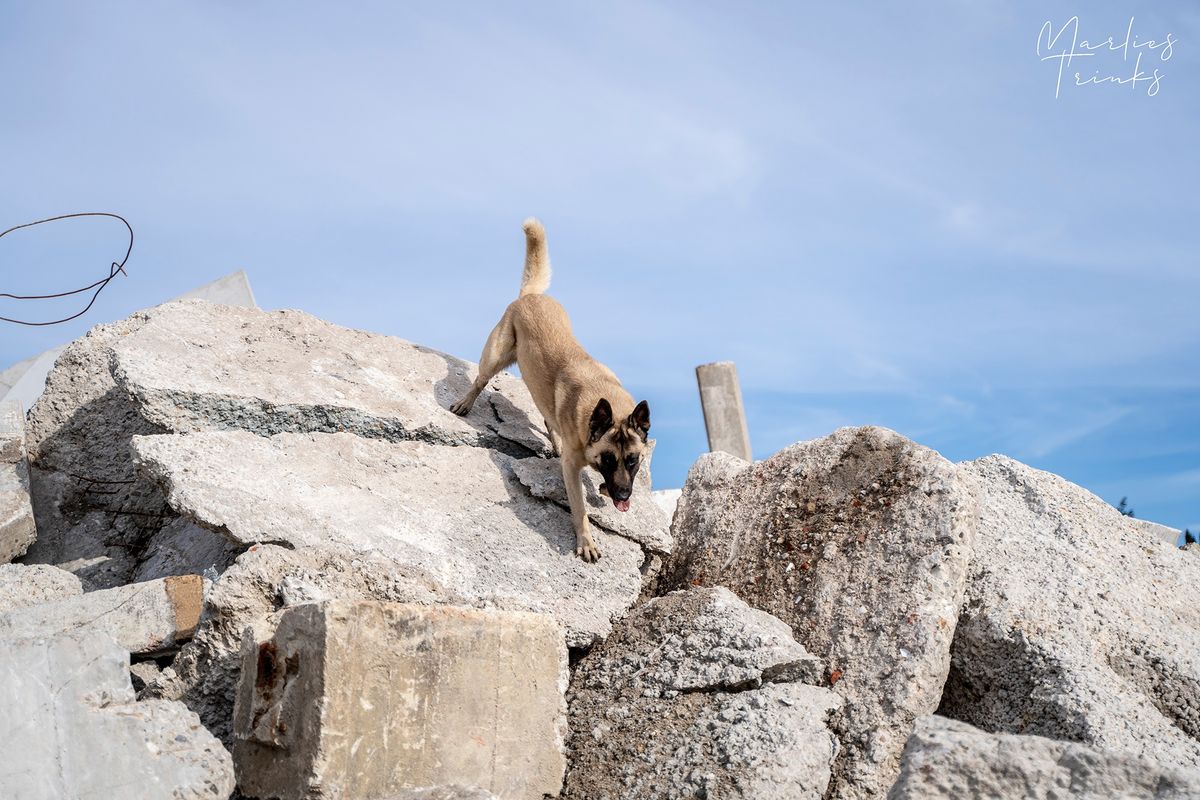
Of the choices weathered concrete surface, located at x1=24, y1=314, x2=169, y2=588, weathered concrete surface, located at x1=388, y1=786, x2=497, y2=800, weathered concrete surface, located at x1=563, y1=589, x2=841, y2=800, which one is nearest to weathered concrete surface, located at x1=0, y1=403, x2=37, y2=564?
weathered concrete surface, located at x1=24, y1=314, x2=169, y2=588

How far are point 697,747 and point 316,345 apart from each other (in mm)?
4579

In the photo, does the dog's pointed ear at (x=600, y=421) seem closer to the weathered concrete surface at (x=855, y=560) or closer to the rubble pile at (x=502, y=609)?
the rubble pile at (x=502, y=609)

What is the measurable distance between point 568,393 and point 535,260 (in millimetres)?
2045

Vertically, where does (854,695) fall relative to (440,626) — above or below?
above

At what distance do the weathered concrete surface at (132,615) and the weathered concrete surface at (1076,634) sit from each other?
4.29 meters

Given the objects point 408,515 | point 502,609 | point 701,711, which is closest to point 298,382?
point 408,515

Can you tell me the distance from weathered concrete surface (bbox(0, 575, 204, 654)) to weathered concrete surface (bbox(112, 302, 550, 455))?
4.32ft

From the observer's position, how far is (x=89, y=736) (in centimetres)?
418

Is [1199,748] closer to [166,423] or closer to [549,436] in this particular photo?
[549,436]

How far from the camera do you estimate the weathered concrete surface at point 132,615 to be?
17.6 feet

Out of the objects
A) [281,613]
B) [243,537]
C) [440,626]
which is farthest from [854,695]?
[243,537]

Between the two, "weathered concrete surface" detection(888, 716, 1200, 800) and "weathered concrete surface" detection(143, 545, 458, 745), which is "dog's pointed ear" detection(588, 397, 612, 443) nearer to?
Result: "weathered concrete surface" detection(143, 545, 458, 745)

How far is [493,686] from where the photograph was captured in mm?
4750

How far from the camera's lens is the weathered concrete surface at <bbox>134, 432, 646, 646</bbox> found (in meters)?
5.79
